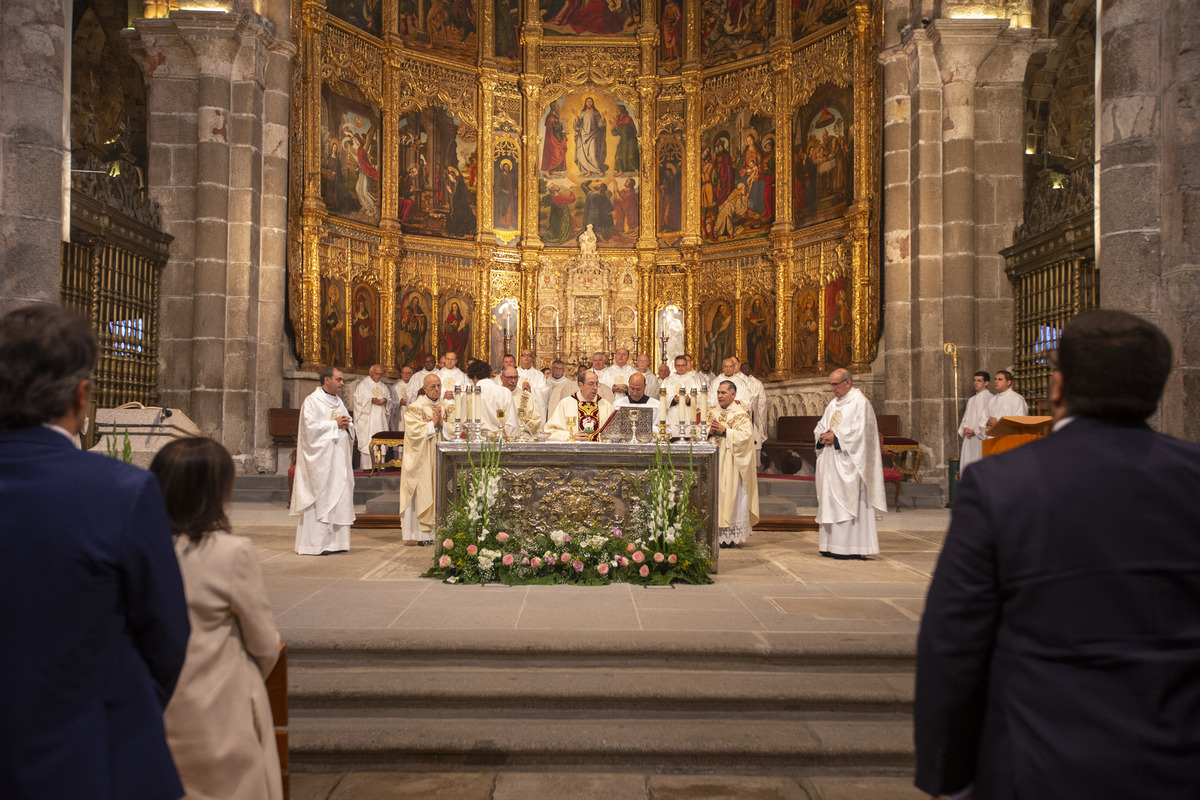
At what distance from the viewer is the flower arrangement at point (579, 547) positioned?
6809 mm

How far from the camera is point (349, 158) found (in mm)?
16094

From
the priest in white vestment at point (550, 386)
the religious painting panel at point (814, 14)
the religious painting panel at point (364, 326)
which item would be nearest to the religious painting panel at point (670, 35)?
the religious painting panel at point (814, 14)

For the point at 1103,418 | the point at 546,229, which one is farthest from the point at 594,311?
the point at 1103,418

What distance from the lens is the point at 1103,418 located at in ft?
5.71

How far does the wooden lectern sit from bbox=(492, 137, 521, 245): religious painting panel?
14.4m

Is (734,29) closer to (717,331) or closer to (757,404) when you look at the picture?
(717,331)

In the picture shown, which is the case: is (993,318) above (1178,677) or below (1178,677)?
above

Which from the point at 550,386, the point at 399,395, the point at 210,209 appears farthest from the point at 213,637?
the point at 399,395

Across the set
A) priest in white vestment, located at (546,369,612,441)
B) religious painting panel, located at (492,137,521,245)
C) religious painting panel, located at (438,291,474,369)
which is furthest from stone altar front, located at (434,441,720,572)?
religious painting panel, located at (492,137,521,245)

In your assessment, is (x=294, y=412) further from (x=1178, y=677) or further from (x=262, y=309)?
(x=1178, y=677)

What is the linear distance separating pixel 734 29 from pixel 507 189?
18.7 feet

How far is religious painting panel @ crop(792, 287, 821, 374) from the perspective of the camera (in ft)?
52.5

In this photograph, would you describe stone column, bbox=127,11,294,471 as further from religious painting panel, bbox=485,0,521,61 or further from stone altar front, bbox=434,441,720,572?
religious painting panel, bbox=485,0,521,61

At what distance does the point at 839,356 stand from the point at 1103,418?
1400cm
